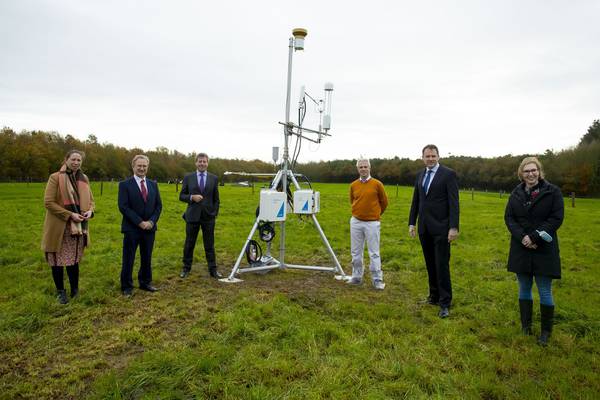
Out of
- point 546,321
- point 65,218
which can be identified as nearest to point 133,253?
point 65,218

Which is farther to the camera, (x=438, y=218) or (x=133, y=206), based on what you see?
(x=133, y=206)

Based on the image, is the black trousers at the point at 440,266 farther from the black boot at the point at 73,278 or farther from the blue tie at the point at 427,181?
the black boot at the point at 73,278

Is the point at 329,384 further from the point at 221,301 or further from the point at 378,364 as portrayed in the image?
the point at 221,301

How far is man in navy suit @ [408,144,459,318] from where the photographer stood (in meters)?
5.11

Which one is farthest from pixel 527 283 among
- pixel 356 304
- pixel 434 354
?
pixel 356 304

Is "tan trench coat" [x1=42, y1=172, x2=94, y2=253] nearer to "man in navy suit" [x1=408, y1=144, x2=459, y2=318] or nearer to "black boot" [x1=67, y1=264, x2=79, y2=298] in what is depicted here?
"black boot" [x1=67, y1=264, x2=79, y2=298]

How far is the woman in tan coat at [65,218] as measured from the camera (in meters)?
5.04

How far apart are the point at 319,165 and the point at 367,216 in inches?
2761

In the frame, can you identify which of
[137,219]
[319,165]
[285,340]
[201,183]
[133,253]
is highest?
[319,165]

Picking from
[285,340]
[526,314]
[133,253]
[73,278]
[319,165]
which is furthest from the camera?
[319,165]

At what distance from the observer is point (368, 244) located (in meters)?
6.19

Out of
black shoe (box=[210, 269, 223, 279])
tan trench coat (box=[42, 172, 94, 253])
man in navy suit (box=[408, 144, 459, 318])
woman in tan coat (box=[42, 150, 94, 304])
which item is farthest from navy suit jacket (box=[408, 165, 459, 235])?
tan trench coat (box=[42, 172, 94, 253])

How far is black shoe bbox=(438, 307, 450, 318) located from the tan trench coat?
5.13 meters

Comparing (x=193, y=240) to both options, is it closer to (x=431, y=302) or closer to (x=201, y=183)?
(x=201, y=183)
